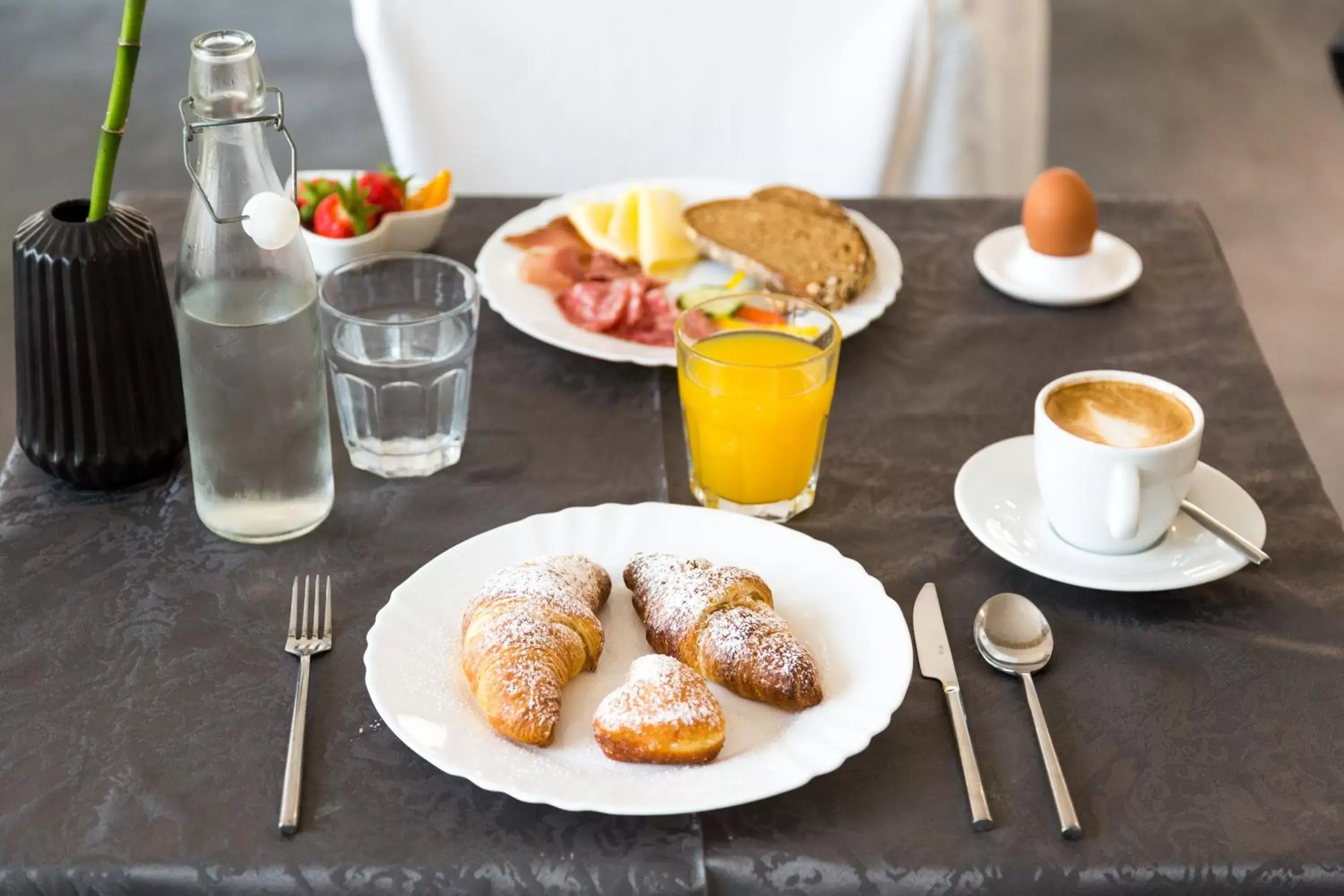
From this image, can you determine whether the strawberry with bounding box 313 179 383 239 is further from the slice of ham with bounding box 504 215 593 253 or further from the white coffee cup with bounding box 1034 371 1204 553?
the white coffee cup with bounding box 1034 371 1204 553

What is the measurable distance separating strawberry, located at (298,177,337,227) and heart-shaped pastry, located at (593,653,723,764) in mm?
786

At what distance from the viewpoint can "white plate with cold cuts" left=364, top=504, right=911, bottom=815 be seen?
77 centimetres

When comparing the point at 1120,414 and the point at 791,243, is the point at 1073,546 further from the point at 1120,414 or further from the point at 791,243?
the point at 791,243

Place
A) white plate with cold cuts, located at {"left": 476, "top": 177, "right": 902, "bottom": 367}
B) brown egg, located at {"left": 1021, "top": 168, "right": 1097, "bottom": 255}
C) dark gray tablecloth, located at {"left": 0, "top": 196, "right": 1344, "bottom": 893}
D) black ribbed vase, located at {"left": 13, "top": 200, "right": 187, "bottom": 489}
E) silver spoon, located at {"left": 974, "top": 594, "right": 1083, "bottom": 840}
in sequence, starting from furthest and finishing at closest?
brown egg, located at {"left": 1021, "top": 168, "right": 1097, "bottom": 255}
white plate with cold cuts, located at {"left": 476, "top": 177, "right": 902, "bottom": 367}
black ribbed vase, located at {"left": 13, "top": 200, "right": 187, "bottom": 489}
silver spoon, located at {"left": 974, "top": 594, "right": 1083, "bottom": 840}
dark gray tablecloth, located at {"left": 0, "top": 196, "right": 1344, "bottom": 893}

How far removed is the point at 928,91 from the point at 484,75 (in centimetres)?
71

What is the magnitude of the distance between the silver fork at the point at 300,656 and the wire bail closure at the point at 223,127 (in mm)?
274

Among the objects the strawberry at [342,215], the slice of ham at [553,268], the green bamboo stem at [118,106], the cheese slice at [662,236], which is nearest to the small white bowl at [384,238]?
the strawberry at [342,215]

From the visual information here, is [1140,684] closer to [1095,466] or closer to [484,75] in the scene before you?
[1095,466]

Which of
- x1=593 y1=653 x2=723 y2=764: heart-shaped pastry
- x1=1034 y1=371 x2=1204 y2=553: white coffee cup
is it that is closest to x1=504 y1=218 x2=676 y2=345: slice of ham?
x1=1034 y1=371 x2=1204 y2=553: white coffee cup

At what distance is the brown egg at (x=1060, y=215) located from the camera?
4.55 ft

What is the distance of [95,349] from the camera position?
1015 millimetres

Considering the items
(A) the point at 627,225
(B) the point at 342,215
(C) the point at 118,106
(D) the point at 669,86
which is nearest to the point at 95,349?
(C) the point at 118,106

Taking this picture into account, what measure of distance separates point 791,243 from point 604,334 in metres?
0.29

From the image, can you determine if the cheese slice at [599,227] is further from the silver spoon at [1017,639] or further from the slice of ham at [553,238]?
the silver spoon at [1017,639]
